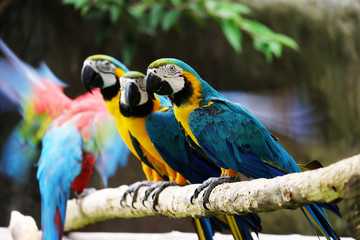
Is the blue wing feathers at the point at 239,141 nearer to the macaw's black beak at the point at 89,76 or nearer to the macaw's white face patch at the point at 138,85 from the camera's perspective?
the macaw's white face patch at the point at 138,85

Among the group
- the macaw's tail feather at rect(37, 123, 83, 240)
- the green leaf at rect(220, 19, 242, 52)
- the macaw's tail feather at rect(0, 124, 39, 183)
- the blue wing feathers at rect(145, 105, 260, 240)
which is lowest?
the macaw's tail feather at rect(0, 124, 39, 183)

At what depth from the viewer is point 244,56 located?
94.6 inches

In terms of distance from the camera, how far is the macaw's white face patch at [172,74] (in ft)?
3.01

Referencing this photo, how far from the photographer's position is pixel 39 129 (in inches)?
64.2

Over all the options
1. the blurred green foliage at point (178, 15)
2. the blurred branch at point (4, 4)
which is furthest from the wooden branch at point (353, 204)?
the blurred branch at point (4, 4)

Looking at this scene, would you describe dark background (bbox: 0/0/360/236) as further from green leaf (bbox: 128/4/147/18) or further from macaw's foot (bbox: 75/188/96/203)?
macaw's foot (bbox: 75/188/96/203)

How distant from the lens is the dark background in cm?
231

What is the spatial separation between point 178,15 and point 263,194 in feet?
5.02

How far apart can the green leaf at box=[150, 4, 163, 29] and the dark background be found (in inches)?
8.2

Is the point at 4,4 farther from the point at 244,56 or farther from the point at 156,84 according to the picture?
the point at 156,84

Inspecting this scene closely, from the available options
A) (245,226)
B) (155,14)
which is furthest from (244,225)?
(155,14)

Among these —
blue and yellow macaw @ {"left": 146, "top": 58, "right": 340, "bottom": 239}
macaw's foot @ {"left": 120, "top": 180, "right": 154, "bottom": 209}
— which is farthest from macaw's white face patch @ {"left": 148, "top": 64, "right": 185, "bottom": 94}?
macaw's foot @ {"left": 120, "top": 180, "right": 154, "bottom": 209}

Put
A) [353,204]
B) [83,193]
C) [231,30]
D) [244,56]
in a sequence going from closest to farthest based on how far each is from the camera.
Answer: [353,204]
[83,193]
[231,30]
[244,56]

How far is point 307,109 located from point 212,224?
1.38 meters
